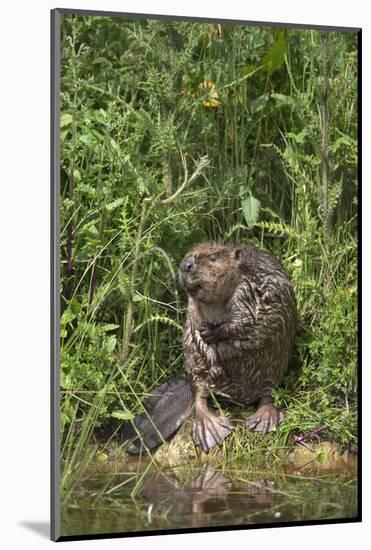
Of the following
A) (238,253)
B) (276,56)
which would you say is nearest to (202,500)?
(238,253)

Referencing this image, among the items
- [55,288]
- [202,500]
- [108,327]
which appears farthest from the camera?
[202,500]

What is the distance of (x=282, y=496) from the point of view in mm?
7207

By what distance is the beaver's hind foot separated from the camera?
7.15 m

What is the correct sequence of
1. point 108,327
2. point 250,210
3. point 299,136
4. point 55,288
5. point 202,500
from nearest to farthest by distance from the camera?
point 55,288 → point 108,327 → point 202,500 → point 250,210 → point 299,136

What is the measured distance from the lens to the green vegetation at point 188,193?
6.83 metres

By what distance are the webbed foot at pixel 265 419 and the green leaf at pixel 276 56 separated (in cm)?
181

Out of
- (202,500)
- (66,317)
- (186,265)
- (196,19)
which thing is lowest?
(202,500)

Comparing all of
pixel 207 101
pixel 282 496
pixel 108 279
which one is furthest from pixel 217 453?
pixel 207 101

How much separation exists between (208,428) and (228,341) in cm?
47

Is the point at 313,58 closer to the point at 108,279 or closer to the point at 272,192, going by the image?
the point at 272,192

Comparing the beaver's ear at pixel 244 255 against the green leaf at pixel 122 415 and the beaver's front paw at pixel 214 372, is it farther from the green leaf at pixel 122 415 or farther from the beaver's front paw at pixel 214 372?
the green leaf at pixel 122 415

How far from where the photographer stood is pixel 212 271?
23.5 ft

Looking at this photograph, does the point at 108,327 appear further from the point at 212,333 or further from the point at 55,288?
the point at 212,333

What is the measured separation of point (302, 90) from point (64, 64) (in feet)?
4.56
